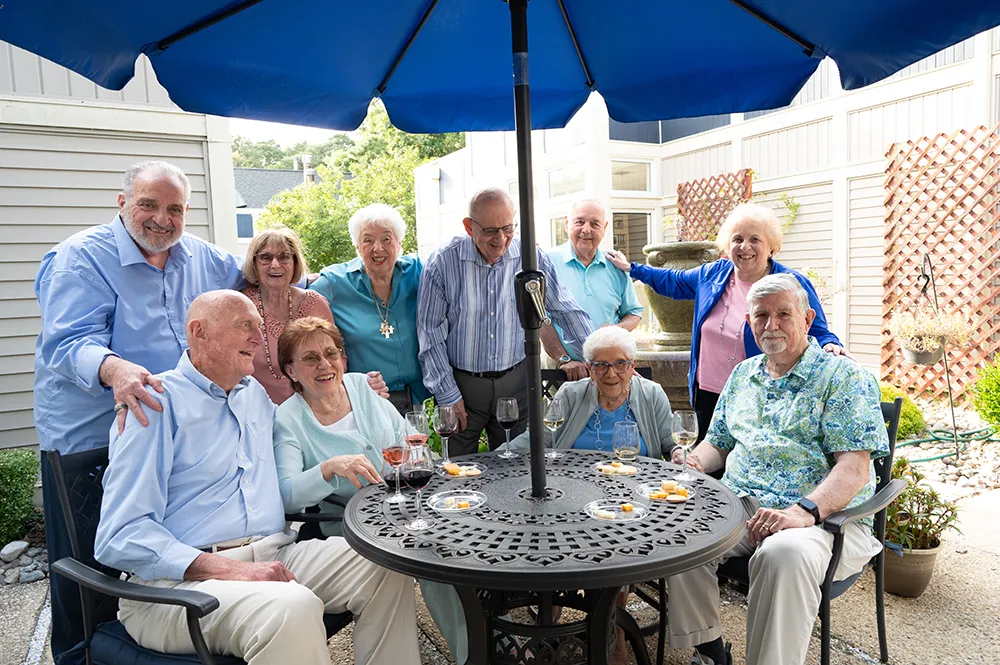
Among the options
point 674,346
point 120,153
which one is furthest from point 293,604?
point 120,153

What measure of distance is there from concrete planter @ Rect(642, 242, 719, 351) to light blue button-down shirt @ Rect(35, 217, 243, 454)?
10.3ft

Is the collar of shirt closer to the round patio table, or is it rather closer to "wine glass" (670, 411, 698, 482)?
the round patio table

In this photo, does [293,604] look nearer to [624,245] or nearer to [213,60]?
[213,60]

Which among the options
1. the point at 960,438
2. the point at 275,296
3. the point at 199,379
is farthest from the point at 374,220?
the point at 960,438

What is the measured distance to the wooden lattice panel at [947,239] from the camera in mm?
6797

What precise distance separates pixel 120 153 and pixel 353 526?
3947 millimetres

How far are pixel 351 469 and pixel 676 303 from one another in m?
3.13

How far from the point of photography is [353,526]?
1.87 meters

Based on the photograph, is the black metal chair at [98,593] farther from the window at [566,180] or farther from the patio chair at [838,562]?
the window at [566,180]

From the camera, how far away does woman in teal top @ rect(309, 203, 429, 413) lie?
3199 mm

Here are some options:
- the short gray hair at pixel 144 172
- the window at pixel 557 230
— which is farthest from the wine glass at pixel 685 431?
the window at pixel 557 230

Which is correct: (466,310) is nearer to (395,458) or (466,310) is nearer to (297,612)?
(395,458)

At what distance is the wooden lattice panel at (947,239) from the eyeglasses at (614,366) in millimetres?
5280

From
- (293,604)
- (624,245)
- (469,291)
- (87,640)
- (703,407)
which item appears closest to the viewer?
(293,604)
